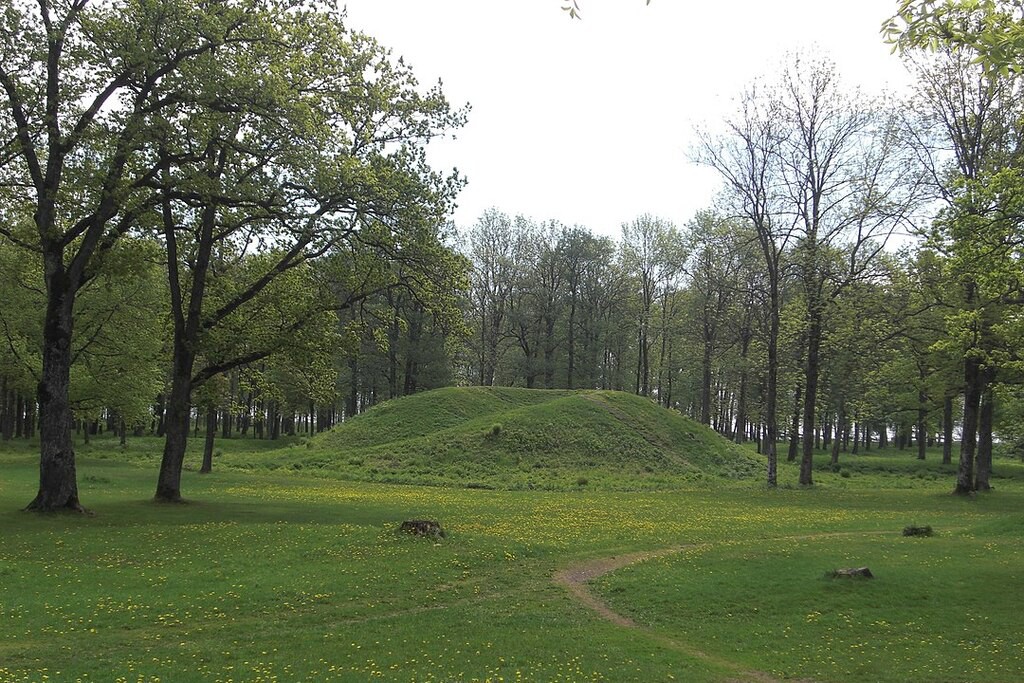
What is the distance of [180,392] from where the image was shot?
2411 cm

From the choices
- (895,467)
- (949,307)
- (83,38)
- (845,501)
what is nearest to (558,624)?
(83,38)

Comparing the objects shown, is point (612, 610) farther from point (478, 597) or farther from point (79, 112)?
point (79, 112)

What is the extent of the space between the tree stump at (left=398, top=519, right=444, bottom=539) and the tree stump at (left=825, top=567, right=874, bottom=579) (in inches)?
376

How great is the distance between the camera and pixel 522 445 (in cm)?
4569

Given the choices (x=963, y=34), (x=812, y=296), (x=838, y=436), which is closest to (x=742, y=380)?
(x=838, y=436)

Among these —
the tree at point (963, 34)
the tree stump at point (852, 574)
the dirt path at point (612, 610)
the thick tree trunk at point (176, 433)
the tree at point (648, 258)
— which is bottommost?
the dirt path at point (612, 610)

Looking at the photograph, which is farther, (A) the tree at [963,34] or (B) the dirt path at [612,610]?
(B) the dirt path at [612,610]

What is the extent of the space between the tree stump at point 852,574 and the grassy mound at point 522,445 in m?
23.3

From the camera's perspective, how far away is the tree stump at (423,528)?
1827 centimetres

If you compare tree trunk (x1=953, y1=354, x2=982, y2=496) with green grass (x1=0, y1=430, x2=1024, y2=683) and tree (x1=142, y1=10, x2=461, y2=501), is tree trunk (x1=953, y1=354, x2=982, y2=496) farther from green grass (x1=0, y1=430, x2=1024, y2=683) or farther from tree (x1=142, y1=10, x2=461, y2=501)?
tree (x1=142, y1=10, x2=461, y2=501)

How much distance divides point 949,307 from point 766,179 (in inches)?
460

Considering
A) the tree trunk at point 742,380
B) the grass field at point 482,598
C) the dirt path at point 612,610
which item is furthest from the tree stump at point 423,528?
the tree trunk at point 742,380

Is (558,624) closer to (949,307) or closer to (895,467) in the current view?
(949,307)

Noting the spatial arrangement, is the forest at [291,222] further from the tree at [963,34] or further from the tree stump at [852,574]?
the tree stump at [852,574]
